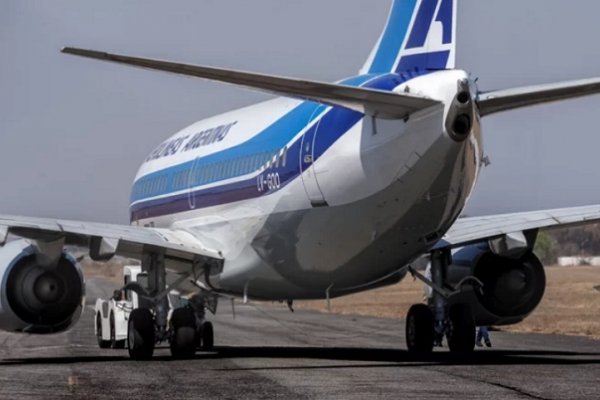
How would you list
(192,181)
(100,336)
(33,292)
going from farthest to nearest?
1. (100,336)
2. (192,181)
3. (33,292)

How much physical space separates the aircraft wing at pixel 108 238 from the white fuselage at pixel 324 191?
0.61m

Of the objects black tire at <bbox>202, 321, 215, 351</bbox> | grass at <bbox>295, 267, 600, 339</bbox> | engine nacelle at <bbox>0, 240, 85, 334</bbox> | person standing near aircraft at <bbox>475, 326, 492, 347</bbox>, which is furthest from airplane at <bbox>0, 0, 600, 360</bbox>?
grass at <bbox>295, 267, 600, 339</bbox>

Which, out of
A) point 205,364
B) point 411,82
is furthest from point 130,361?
point 411,82

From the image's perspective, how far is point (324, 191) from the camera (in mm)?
26984

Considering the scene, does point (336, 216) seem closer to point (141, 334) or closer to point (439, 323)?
point (439, 323)

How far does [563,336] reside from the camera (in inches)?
1550

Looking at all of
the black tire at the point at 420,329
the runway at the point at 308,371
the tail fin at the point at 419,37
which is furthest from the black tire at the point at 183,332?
the tail fin at the point at 419,37

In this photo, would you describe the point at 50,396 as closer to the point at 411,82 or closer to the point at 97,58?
the point at 97,58

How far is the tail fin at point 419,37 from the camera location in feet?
89.1

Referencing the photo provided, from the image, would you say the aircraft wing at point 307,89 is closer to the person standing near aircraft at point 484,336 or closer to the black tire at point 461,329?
the black tire at point 461,329

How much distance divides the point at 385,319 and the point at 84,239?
90.3 ft

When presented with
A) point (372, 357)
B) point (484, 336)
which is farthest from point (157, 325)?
point (484, 336)

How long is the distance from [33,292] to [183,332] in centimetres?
298

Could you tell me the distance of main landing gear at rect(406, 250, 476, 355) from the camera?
29609 mm
